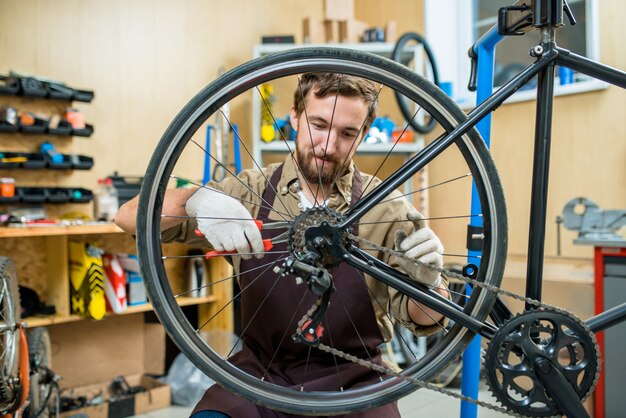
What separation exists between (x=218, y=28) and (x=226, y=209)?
2464mm

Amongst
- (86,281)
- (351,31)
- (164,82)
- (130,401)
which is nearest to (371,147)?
(351,31)

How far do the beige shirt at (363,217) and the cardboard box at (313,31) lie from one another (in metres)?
2.21

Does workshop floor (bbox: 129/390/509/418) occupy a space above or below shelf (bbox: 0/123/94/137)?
below

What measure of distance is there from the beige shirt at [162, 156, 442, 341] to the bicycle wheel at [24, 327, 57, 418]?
1019mm

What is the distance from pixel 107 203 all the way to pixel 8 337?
1125 millimetres

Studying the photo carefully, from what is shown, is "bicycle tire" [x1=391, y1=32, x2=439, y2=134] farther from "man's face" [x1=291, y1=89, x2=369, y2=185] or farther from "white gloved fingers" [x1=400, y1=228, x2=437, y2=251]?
"white gloved fingers" [x1=400, y1=228, x2=437, y2=251]

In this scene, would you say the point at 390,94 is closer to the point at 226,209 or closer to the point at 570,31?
the point at 570,31

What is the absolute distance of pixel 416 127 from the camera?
2963 mm

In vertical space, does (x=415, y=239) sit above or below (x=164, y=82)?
below

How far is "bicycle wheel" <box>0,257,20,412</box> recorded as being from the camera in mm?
1428

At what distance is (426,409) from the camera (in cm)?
249

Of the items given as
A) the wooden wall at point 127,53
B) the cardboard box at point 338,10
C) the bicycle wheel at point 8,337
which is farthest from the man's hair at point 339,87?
the cardboard box at point 338,10

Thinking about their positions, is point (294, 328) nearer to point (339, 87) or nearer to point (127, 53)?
point (339, 87)

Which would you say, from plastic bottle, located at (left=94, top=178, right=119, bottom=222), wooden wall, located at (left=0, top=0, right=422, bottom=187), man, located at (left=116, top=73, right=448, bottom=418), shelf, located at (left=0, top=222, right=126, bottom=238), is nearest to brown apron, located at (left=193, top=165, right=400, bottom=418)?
man, located at (left=116, top=73, right=448, bottom=418)
